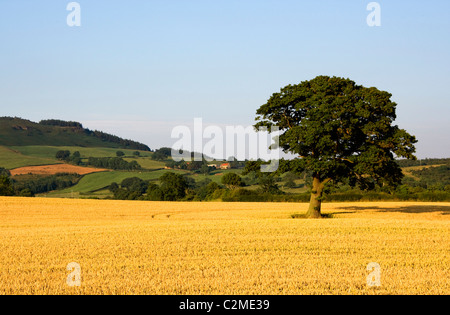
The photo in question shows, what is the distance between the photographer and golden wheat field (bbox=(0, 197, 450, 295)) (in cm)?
1381

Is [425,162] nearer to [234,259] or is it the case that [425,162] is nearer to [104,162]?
[104,162]

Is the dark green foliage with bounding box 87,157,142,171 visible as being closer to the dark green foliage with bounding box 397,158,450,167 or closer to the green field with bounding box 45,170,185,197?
the green field with bounding box 45,170,185,197

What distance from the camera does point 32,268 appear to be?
56.2ft

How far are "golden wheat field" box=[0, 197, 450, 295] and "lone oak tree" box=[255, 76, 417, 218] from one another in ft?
27.4

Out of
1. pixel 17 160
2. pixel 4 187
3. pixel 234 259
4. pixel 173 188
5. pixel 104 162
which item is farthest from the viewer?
pixel 17 160

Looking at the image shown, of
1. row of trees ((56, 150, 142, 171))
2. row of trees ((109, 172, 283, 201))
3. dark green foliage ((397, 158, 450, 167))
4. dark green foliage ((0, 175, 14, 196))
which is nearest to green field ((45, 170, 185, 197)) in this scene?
row of trees ((56, 150, 142, 171))

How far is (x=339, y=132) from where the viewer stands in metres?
40.7

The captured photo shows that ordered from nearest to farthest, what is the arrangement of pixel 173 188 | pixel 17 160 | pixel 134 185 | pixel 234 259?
pixel 234 259
pixel 173 188
pixel 134 185
pixel 17 160

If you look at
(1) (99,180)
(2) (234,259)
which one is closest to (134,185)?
(1) (99,180)

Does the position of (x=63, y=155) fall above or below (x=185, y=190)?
above

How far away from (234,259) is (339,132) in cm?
2437
